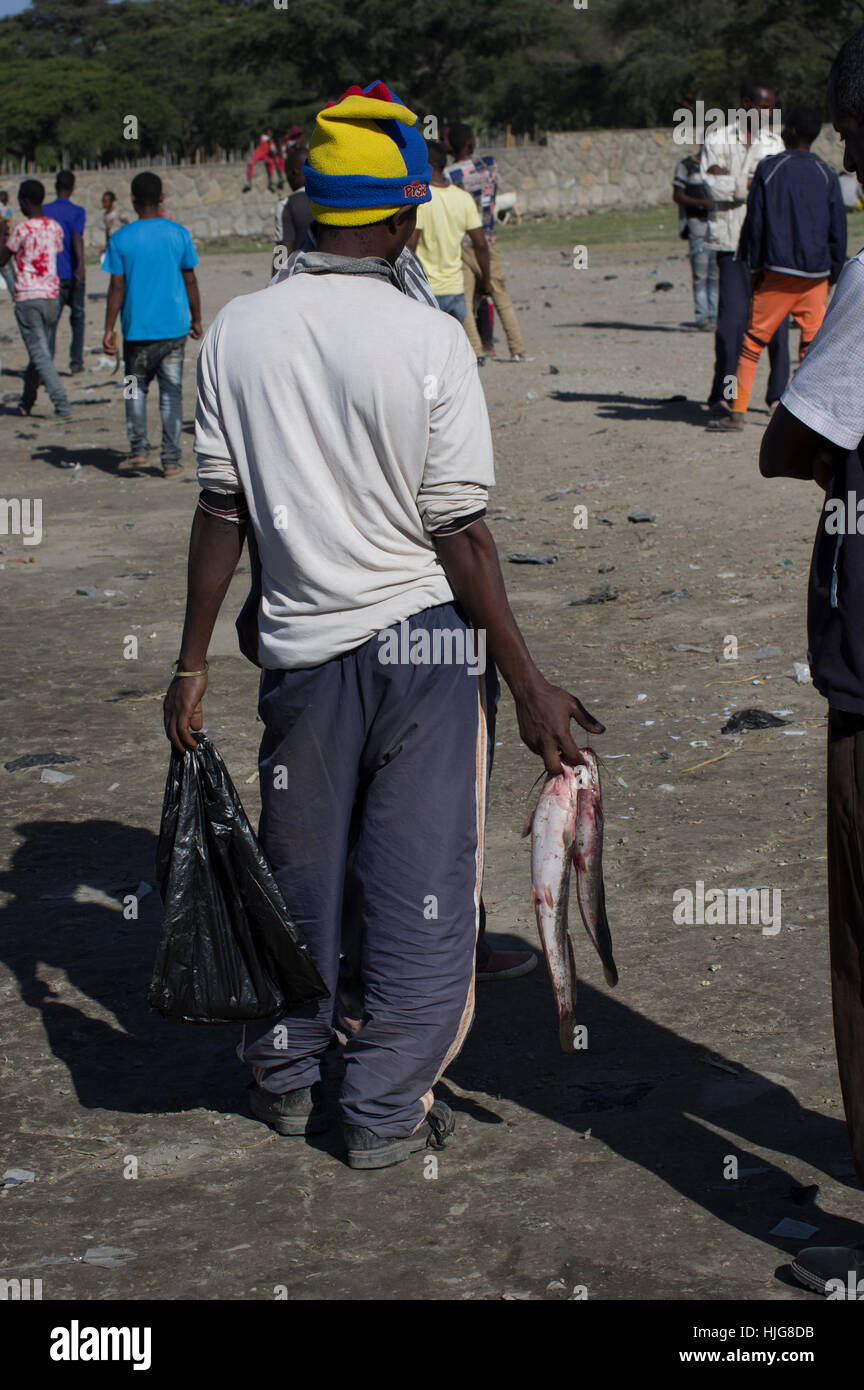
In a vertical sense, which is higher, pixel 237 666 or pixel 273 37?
pixel 273 37

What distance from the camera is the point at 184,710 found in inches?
125

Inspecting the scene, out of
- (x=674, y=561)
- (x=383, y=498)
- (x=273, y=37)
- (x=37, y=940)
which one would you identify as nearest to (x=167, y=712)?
(x=383, y=498)

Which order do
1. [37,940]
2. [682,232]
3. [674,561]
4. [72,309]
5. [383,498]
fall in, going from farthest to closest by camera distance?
[72,309] < [682,232] < [674,561] < [37,940] < [383,498]

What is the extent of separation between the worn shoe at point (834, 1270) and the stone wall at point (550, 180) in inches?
1270

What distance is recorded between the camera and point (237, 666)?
6.78 metres

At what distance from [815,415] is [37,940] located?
2801 mm

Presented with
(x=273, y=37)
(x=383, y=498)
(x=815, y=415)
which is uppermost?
(x=273, y=37)

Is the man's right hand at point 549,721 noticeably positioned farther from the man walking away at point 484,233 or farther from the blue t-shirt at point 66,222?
the blue t-shirt at point 66,222

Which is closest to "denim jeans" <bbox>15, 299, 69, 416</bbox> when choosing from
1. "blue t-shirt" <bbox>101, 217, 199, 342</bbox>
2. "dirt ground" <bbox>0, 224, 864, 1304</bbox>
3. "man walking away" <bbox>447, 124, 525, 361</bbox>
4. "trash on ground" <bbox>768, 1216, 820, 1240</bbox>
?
"blue t-shirt" <bbox>101, 217, 199, 342</bbox>

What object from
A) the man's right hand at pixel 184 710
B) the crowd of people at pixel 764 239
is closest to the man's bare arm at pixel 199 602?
the man's right hand at pixel 184 710

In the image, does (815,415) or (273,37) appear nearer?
(815,415)

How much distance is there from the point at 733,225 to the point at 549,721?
910cm

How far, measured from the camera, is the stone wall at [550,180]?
33.3m
